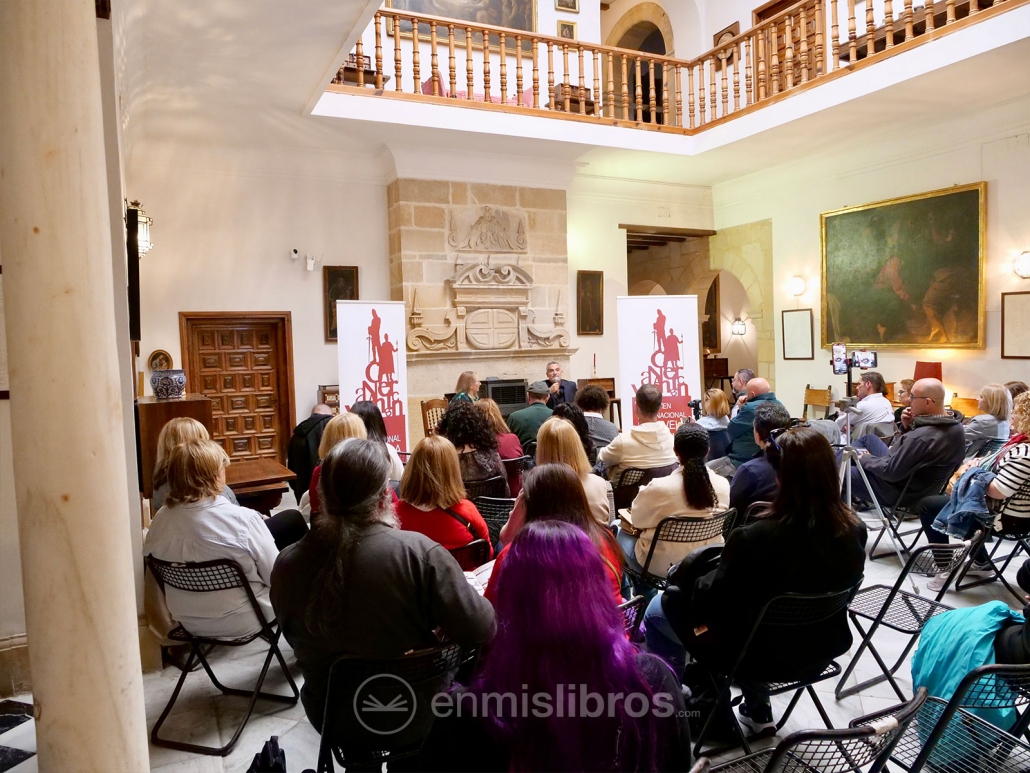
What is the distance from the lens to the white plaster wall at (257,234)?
306 inches

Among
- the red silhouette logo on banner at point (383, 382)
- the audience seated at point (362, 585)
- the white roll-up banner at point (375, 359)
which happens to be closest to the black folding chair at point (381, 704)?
the audience seated at point (362, 585)

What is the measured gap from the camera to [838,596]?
7.32 ft

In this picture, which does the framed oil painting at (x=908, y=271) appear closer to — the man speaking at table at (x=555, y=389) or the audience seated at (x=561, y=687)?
the man speaking at table at (x=555, y=389)

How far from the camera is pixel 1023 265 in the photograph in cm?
730

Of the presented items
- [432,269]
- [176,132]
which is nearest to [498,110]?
[432,269]

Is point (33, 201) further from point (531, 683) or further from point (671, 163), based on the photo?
point (671, 163)

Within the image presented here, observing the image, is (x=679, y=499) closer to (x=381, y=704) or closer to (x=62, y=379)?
(x=381, y=704)

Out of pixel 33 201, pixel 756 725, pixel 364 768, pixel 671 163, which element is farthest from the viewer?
pixel 671 163

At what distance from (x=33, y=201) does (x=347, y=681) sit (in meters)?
1.43

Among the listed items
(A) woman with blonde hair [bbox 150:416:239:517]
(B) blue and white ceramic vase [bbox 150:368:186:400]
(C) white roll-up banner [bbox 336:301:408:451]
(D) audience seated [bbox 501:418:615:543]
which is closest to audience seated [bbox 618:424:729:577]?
(D) audience seated [bbox 501:418:615:543]

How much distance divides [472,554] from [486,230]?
6641 millimetres

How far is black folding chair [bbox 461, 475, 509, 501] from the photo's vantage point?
3771mm

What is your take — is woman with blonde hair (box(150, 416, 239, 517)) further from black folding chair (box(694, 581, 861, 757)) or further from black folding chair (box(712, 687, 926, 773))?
black folding chair (box(712, 687, 926, 773))

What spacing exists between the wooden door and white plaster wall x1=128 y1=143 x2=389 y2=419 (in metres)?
0.15
